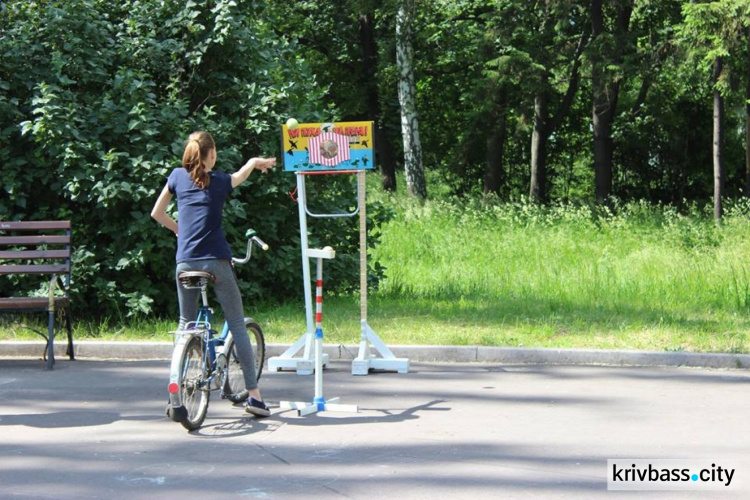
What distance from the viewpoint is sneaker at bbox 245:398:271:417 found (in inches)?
280

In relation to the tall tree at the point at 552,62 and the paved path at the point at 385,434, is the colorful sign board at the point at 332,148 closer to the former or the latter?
the paved path at the point at 385,434

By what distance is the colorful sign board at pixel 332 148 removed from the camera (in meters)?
8.80

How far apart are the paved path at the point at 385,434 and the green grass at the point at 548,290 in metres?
0.96

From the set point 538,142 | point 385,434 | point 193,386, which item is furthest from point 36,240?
point 538,142

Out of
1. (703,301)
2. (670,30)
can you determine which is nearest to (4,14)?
(703,301)

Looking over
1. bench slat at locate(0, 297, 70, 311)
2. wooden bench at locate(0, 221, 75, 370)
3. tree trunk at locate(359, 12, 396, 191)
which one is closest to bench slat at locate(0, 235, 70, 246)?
wooden bench at locate(0, 221, 75, 370)

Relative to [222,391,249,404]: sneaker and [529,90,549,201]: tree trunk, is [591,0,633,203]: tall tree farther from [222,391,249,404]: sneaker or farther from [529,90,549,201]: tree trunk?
[222,391,249,404]: sneaker

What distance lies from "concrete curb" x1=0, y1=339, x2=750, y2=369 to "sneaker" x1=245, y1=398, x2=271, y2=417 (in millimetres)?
2662

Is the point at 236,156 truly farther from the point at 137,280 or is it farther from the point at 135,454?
the point at 135,454

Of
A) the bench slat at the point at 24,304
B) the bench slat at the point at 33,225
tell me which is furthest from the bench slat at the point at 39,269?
the bench slat at the point at 24,304

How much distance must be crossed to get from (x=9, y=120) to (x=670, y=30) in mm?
21433

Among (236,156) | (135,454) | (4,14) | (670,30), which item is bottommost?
(135,454)

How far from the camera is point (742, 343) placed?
31.6 ft

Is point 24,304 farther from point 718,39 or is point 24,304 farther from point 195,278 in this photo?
point 718,39
